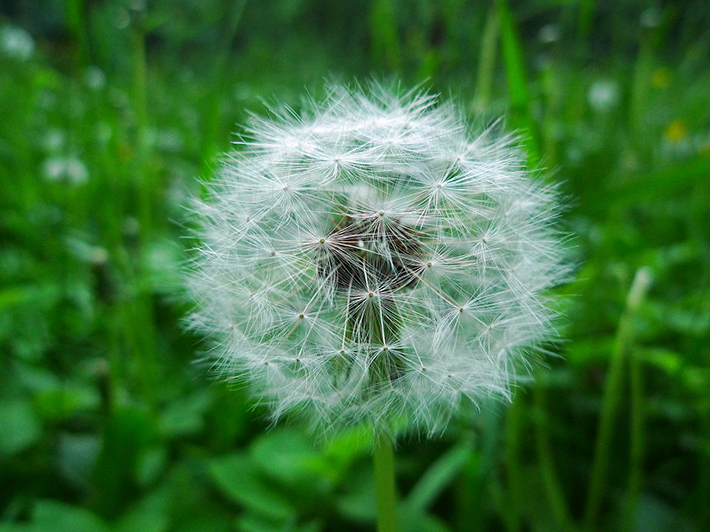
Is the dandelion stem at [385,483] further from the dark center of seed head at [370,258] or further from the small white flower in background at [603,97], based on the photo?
the small white flower in background at [603,97]

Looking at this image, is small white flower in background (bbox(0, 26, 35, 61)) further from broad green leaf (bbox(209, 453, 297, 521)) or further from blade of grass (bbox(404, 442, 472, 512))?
blade of grass (bbox(404, 442, 472, 512))

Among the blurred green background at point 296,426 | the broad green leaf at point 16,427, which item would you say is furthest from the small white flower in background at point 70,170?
the broad green leaf at point 16,427

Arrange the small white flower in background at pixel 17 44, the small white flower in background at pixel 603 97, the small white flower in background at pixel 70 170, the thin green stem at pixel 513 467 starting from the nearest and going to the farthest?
the thin green stem at pixel 513 467 → the small white flower in background at pixel 70 170 → the small white flower in background at pixel 603 97 → the small white flower in background at pixel 17 44

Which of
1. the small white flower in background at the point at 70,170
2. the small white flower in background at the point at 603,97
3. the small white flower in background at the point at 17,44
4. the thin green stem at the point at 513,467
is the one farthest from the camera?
the small white flower in background at the point at 17,44

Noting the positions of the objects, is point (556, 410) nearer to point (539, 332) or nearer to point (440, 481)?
point (440, 481)

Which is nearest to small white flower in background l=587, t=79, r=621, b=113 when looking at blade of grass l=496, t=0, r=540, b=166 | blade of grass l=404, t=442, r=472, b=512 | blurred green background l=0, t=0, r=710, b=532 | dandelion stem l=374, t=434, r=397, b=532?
blurred green background l=0, t=0, r=710, b=532

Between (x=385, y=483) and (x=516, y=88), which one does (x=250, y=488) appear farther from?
(x=516, y=88)

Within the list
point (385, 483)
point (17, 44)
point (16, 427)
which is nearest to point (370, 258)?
point (385, 483)
